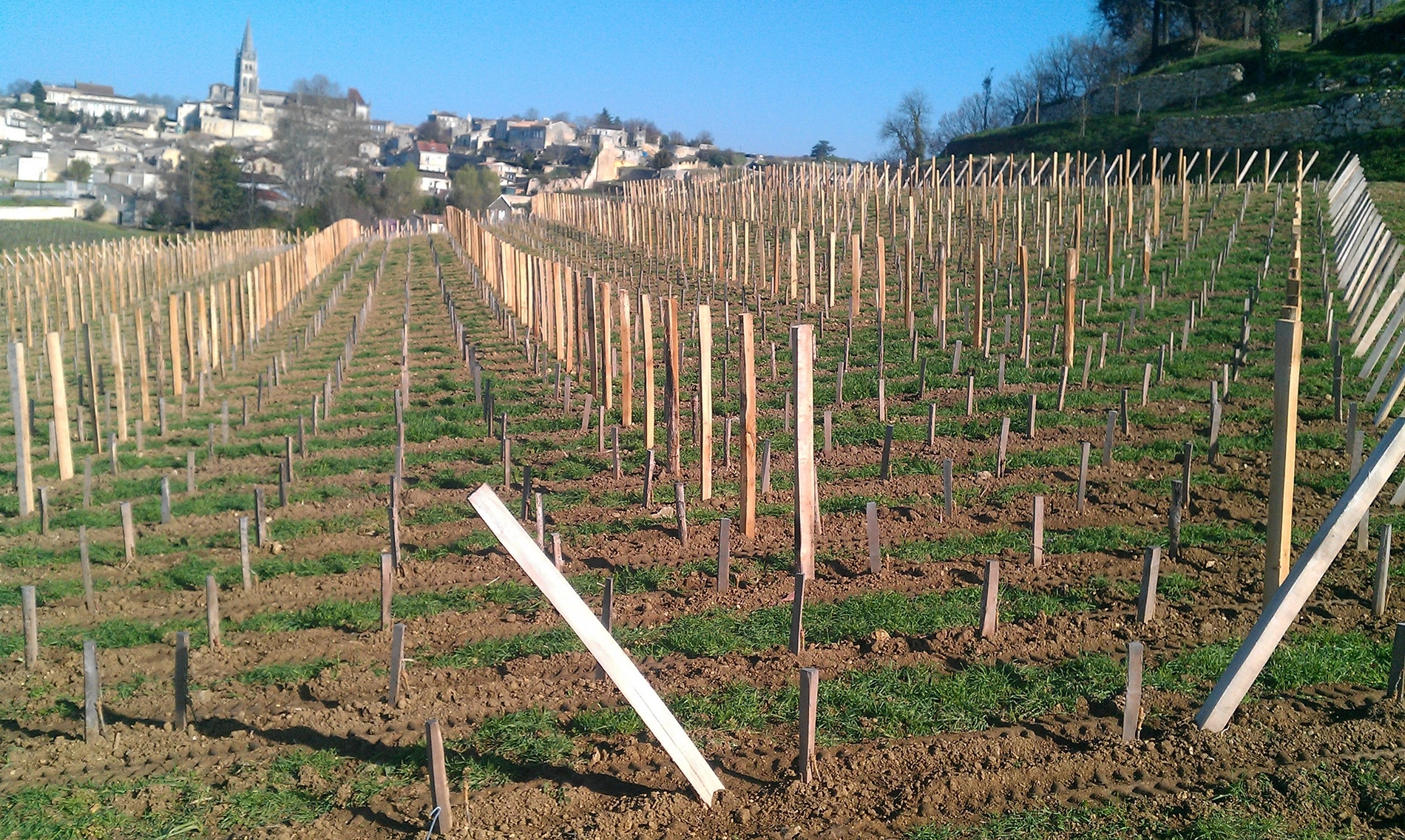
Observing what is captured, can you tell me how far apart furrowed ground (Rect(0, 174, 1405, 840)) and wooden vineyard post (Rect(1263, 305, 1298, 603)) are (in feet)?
1.55

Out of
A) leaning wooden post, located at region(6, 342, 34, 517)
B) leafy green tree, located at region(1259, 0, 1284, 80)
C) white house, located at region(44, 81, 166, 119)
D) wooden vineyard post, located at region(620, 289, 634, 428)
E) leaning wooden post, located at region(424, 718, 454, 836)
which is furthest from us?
white house, located at region(44, 81, 166, 119)

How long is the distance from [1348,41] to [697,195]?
2471 cm

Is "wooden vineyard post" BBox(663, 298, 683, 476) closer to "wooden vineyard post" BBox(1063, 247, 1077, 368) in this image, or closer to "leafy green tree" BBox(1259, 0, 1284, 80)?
Result: "wooden vineyard post" BBox(1063, 247, 1077, 368)

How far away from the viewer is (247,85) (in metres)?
140

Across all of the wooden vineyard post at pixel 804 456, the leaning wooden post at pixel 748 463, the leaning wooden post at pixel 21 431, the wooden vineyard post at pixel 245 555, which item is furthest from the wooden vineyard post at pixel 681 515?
the leaning wooden post at pixel 21 431

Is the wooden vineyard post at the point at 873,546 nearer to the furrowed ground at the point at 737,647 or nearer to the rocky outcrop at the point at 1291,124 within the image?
the furrowed ground at the point at 737,647

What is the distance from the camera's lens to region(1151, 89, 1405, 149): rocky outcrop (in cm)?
3294

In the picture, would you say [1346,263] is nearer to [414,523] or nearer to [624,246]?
[414,523]

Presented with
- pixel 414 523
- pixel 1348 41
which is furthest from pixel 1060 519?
pixel 1348 41

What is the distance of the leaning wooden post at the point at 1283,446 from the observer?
4434 millimetres

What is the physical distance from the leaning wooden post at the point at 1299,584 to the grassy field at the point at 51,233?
30576mm

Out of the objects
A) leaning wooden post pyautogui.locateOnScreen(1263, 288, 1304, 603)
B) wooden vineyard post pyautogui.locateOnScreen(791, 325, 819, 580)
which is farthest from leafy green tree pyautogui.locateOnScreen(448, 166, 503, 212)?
leaning wooden post pyautogui.locateOnScreen(1263, 288, 1304, 603)

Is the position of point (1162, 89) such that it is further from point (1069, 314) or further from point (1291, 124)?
point (1069, 314)

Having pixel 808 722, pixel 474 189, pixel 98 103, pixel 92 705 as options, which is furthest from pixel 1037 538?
pixel 98 103
